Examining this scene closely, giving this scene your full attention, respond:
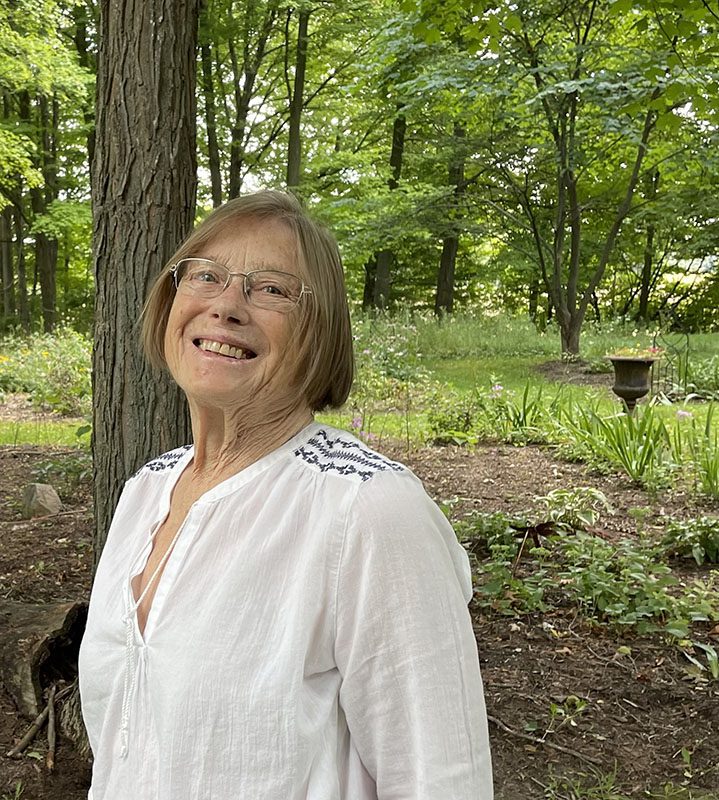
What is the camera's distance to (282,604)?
1.22m

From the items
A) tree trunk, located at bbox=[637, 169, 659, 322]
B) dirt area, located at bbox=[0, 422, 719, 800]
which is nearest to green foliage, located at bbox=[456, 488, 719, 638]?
dirt area, located at bbox=[0, 422, 719, 800]

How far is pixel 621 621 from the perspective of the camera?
359 centimetres

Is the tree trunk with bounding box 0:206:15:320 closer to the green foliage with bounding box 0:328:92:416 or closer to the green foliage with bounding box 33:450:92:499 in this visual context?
the green foliage with bounding box 0:328:92:416

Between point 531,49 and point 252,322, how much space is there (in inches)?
455

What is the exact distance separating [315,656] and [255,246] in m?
0.72

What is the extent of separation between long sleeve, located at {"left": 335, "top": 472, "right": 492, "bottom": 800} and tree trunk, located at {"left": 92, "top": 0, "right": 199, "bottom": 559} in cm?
165

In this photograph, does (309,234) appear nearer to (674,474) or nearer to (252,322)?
(252,322)

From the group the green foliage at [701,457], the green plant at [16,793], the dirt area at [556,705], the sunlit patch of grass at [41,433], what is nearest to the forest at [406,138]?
the sunlit patch of grass at [41,433]

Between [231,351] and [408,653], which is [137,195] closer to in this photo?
[231,351]

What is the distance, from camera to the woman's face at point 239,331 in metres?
1.45

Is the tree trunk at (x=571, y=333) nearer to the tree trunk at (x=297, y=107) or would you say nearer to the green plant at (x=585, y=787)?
the tree trunk at (x=297, y=107)

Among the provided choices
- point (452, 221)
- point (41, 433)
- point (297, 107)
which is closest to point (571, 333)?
point (452, 221)

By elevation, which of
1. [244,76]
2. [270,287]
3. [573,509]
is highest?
[244,76]

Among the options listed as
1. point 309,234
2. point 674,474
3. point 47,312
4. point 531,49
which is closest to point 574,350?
point 531,49
